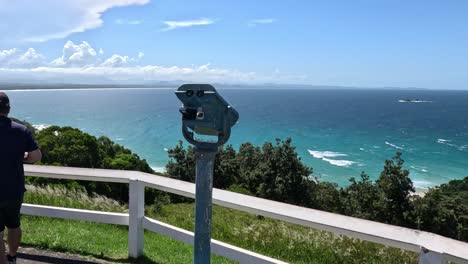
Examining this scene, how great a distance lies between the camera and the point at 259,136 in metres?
104

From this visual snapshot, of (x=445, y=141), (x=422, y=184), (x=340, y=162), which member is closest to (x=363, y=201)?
(x=422, y=184)

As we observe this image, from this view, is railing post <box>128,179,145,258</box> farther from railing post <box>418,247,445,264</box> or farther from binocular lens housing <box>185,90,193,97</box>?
railing post <box>418,247,445,264</box>

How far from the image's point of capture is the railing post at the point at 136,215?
4263mm

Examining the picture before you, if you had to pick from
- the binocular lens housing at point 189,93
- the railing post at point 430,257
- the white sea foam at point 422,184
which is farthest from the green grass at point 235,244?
the white sea foam at point 422,184

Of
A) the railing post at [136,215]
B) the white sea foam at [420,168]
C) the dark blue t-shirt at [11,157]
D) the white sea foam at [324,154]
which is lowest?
the white sea foam at [324,154]

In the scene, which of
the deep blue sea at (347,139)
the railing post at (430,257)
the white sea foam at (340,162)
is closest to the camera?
the railing post at (430,257)

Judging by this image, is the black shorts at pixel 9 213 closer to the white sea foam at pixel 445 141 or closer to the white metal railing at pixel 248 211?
the white metal railing at pixel 248 211

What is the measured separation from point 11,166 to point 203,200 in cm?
220

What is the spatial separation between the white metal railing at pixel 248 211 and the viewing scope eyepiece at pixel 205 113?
50.3 inches

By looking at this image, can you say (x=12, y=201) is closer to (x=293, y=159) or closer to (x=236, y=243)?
(x=236, y=243)

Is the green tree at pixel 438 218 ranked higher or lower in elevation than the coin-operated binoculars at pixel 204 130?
lower

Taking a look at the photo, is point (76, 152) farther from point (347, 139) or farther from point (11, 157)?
point (347, 139)

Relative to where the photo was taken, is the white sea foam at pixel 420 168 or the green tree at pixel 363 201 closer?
the green tree at pixel 363 201

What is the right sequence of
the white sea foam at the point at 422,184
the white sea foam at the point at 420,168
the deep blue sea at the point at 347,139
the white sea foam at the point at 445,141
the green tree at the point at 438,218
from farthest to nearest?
the white sea foam at the point at 445,141 < the deep blue sea at the point at 347,139 < the white sea foam at the point at 420,168 < the white sea foam at the point at 422,184 < the green tree at the point at 438,218
